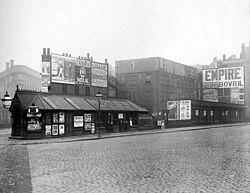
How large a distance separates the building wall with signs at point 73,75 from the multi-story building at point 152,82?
12779 millimetres

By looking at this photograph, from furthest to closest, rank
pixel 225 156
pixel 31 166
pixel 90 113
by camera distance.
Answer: pixel 90 113 < pixel 225 156 < pixel 31 166

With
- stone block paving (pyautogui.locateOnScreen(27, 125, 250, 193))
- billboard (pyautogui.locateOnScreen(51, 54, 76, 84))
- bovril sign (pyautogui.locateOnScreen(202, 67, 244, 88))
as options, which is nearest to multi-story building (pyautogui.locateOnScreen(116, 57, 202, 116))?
billboard (pyautogui.locateOnScreen(51, 54, 76, 84))

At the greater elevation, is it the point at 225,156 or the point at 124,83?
the point at 124,83

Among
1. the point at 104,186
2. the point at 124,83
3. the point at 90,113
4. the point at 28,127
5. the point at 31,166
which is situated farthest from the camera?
the point at 124,83

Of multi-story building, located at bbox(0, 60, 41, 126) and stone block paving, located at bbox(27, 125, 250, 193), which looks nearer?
stone block paving, located at bbox(27, 125, 250, 193)

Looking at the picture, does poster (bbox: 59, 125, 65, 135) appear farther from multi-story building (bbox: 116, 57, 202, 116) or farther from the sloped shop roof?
multi-story building (bbox: 116, 57, 202, 116)

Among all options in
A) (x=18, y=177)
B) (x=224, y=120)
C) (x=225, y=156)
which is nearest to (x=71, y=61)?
(x=225, y=156)

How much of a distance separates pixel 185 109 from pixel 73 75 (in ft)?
63.1

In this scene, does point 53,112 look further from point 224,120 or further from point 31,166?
point 224,120

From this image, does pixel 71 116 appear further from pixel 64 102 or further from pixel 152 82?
pixel 152 82

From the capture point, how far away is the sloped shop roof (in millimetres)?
27898

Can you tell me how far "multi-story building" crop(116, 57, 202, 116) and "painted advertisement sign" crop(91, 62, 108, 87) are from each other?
1282 cm

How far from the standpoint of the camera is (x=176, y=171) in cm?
1044

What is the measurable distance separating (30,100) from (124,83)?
95.5ft
